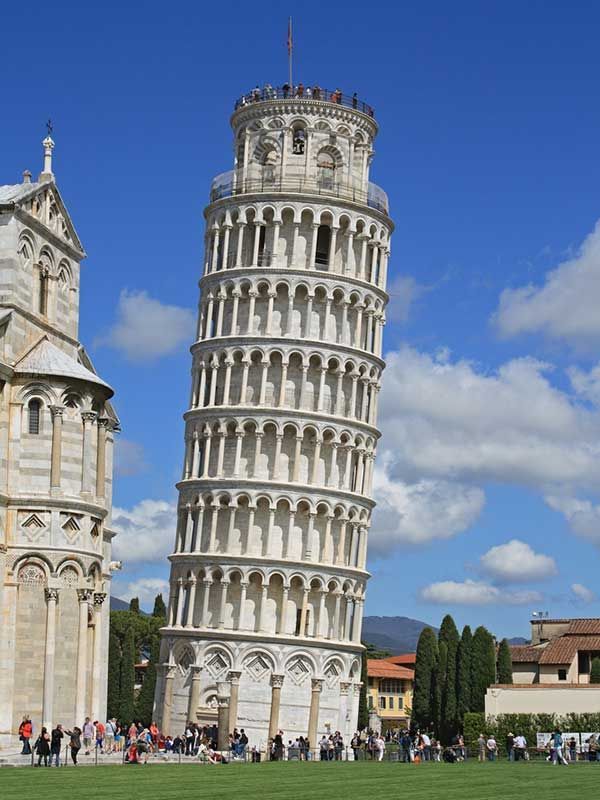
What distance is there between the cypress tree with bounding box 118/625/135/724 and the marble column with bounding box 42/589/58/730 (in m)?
52.1

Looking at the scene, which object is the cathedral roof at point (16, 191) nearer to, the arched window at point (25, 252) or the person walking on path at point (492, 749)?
the arched window at point (25, 252)

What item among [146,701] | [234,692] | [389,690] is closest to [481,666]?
[146,701]

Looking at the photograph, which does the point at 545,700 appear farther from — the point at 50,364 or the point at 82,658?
the point at 50,364

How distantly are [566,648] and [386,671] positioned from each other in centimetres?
4423

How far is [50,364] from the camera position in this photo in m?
46.9

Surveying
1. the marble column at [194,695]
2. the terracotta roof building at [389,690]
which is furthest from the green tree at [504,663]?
the terracotta roof building at [389,690]

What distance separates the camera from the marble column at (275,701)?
73125 millimetres

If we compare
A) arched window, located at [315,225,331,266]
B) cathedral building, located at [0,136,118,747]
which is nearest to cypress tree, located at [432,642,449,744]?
arched window, located at [315,225,331,266]

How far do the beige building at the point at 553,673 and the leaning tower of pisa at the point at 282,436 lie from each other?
8.30m

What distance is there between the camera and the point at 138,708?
99.6 m

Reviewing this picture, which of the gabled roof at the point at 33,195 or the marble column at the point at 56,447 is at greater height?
the gabled roof at the point at 33,195

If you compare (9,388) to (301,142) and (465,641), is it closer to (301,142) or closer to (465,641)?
(301,142)

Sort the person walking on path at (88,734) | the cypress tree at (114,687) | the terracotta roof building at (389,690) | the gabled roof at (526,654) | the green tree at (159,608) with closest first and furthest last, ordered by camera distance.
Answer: the person walking on path at (88,734)
the cypress tree at (114,687)
the gabled roof at (526,654)
the green tree at (159,608)
the terracotta roof building at (389,690)

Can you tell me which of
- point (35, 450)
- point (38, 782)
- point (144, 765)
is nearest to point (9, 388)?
point (35, 450)
